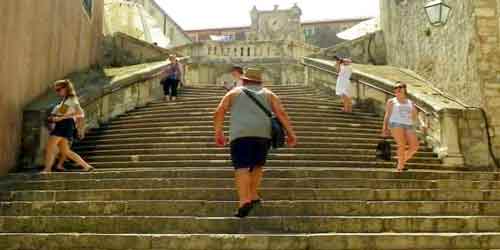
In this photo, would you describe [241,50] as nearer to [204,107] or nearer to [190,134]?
[204,107]

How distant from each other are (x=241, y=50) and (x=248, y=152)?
20407 mm

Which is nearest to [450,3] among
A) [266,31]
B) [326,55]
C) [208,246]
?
[326,55]

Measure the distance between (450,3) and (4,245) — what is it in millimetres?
10248

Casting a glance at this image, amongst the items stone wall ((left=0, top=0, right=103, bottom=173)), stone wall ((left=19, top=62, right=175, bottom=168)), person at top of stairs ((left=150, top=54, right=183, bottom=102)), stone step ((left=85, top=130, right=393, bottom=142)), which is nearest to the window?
stone wall ((left=0, top=0, right=103, bottom=173))

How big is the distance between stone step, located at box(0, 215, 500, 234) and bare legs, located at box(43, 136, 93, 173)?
2.38 meters

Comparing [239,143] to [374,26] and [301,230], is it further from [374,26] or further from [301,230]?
[374,26]

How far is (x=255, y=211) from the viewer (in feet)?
19.7

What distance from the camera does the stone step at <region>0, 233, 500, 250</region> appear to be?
206 inches

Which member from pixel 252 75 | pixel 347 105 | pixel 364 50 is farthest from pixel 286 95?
pixel 252 75

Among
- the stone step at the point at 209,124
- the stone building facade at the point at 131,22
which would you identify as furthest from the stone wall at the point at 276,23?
the stone step at the point at 209,124

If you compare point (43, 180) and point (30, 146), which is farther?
point (30, 146)

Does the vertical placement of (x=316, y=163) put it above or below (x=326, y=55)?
below

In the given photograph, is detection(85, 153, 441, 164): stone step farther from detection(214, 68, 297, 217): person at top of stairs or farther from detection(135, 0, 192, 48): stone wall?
detection(135, 0, 192, 48): stone wall

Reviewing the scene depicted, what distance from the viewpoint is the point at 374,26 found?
856 inches
